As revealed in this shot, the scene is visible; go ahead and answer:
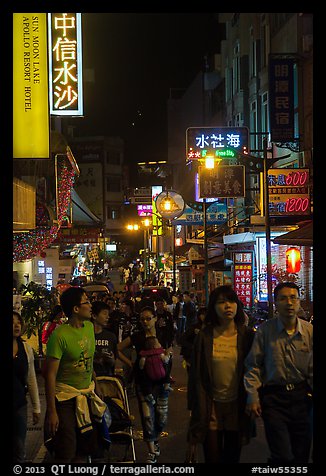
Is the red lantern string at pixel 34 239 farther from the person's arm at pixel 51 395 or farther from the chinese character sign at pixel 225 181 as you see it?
the person's arm at pixel 51 395

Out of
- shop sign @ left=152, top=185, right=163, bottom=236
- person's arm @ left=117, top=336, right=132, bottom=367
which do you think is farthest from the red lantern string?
shop sign @ left=152, top=185, right=163, bottom=236

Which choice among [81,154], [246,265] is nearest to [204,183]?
[246,265]

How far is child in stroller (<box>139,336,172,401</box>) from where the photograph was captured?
841 centimetres

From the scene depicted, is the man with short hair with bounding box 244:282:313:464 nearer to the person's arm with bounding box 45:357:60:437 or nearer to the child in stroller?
the person's arm with bounding box 45:357:60:437

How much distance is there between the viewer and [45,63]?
41.0 feet

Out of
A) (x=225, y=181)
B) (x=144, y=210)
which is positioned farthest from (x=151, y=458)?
(x=144, y=210)

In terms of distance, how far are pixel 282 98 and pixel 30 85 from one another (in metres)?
12.8

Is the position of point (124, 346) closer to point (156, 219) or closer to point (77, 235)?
point (77, 235)

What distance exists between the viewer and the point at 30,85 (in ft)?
41.1

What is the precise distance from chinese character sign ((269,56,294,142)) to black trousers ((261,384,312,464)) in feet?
59.7

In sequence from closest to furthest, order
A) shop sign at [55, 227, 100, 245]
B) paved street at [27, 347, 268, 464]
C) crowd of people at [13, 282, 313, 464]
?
crowd of people at [13, 282, 313, 464] < paved street at [27, 347, 268, 464] < shop sign at [55, 227, 100, 245]

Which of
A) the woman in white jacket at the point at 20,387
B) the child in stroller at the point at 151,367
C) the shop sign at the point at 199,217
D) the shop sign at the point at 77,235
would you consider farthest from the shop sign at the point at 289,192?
the woman in white jacket at the point at 20,387

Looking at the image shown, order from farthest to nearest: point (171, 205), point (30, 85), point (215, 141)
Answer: point (215, 141) → point (171, 205) → point (30, 85)

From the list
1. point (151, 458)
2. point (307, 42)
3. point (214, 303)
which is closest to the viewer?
point (214, 303)
